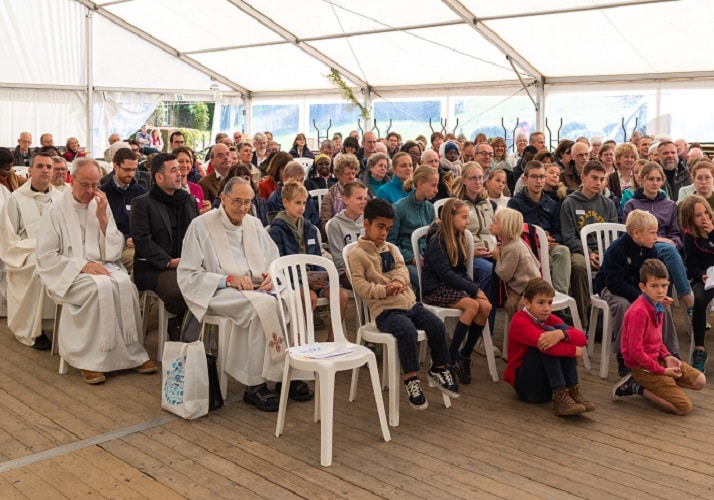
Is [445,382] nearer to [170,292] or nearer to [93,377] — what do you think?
[170,292]

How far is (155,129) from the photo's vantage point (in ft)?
54.0

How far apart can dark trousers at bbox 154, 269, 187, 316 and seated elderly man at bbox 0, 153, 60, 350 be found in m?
0.99

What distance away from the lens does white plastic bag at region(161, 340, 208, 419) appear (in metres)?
3.80

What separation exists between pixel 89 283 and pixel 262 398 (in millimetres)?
1314

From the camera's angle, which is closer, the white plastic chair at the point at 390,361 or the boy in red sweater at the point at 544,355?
the white plastic chair at the point at 390,361

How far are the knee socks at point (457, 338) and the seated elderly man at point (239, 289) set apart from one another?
2.84 feet

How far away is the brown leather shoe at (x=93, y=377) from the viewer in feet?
14.3

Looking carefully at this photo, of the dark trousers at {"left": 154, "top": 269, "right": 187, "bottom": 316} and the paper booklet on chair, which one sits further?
the dark trousers at {"left": 154, "top": 269, "right": 187, "bottom": 316}

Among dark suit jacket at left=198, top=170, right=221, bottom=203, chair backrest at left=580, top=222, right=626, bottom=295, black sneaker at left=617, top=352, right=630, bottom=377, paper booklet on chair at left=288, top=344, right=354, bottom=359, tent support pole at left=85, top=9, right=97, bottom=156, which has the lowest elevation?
black sneaker at left=617, top=352, right=630, bottom=377

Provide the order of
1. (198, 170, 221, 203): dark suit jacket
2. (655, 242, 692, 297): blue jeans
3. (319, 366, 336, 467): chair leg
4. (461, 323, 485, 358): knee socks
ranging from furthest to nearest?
1. (198, 170, 221, 203): dark suit jacket
2. (655, 242, 692, 297): blue jeans
3. (461, 323, 485, 358): knee socks
4. (319, 366, 336, 467): chair leg

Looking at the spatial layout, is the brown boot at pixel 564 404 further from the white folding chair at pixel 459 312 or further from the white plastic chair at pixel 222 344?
the white plastic chair at pixel 222 344

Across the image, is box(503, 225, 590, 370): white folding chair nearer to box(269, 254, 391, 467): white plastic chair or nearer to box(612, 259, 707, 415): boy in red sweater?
box(612, 259, 707, 415): boy in red sweater

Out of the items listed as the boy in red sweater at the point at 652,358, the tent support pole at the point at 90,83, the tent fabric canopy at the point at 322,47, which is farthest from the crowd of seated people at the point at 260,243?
the tent support pole at the point at 90,83

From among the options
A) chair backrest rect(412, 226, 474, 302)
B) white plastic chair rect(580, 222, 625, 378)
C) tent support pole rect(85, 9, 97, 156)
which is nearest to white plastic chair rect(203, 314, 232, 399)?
chair backrest rect(412, 226, 474, 302)
